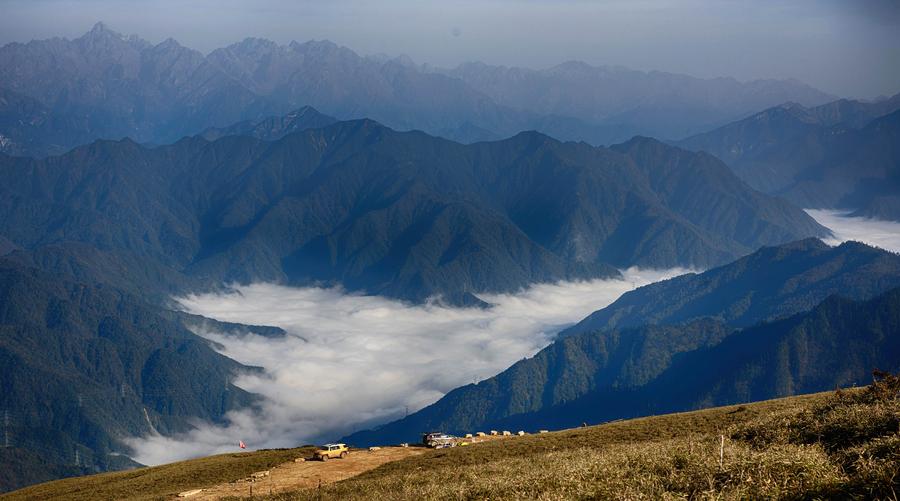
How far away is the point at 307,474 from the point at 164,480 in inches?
658

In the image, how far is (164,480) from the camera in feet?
263

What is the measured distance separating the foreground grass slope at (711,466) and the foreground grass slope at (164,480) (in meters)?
16.0

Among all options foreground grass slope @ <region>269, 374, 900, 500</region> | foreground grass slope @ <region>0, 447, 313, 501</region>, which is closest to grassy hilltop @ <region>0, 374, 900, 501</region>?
foreground grass slope @ <region>269, 374, 900, 500</region>

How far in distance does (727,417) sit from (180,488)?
48.0m

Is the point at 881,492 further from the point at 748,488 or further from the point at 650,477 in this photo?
the point at 650,477

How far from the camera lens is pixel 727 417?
7162 centimetres

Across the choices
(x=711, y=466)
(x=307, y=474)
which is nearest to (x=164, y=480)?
(x=307, y=474)

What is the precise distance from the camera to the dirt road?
6794 cm

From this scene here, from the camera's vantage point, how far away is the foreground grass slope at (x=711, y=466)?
32906 millimetres

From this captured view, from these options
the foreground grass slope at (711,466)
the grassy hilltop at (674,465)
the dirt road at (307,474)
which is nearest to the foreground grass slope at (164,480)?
the grassy hilltop at (674,465)

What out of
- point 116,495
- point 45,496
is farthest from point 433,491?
point 45,496

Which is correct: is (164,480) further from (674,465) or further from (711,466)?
(711,466)

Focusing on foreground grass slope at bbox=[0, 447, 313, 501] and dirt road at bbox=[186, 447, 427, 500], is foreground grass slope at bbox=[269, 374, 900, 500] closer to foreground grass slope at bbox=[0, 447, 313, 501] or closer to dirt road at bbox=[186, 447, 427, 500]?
dirt road at bbox=[186, 447, 427, 500]

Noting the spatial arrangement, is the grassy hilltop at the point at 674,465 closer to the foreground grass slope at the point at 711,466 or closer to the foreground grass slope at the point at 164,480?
the foreground grass slope at the point at 711,466
